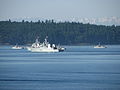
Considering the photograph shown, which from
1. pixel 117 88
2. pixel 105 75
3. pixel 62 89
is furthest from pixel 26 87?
pixel 105 75

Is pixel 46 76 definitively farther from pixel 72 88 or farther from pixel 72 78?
pixel 72 88

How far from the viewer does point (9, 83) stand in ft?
199

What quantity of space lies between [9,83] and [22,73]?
527 inches

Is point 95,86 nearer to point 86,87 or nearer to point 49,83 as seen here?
point 86,87

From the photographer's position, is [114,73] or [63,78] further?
[114,73]

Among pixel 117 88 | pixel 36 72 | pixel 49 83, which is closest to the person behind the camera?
pixel 117 88

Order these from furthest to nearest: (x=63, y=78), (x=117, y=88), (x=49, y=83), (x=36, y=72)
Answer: (x=36, y=72)
(x=63, y=78)
(x=49, y=83)
(x=117, y=88)

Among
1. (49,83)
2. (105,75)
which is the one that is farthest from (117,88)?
(105,75)

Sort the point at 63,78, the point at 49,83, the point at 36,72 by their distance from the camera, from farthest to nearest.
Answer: the point at 36,72
the point at 63,78
the point at 49,83

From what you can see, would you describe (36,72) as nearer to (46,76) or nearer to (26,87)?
(46,76)

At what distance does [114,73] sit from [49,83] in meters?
15.0

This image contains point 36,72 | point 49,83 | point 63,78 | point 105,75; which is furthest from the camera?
point 36,72

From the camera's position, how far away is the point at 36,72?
2982 inches

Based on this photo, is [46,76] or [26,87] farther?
[46,76]
